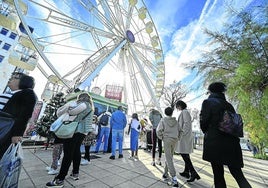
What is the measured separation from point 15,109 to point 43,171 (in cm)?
174

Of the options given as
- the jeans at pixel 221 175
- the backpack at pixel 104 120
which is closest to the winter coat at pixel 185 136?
the jeans at pixel 221 175

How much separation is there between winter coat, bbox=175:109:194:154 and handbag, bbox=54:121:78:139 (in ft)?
6.47

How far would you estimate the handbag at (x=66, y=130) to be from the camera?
225cm

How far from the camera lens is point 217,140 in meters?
1.85

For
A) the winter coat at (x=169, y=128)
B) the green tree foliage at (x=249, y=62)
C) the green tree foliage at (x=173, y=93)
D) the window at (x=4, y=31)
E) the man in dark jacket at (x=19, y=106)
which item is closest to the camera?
the man in dark jacket at (x=19, y=106)

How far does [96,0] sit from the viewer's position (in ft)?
34.4

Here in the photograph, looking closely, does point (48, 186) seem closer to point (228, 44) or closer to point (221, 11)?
point (228, 44)


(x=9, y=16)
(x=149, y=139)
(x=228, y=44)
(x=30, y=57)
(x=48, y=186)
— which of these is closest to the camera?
(x=48, y=186)

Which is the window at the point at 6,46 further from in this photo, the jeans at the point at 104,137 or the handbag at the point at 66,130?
the handbag at the point at 66,130

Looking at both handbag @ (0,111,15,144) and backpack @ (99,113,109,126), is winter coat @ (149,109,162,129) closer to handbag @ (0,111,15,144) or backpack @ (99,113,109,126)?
backpack @ (99,113,109,126)

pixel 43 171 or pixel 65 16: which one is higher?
pixel 65 16

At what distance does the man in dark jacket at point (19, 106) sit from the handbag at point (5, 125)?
0.20 ft

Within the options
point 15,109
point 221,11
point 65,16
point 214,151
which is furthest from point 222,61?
point 65,16

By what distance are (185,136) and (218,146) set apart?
4.13ft
